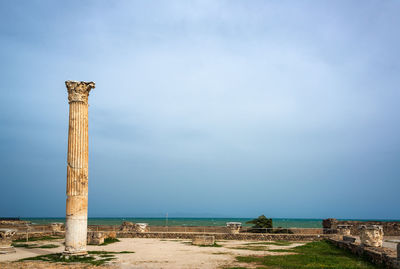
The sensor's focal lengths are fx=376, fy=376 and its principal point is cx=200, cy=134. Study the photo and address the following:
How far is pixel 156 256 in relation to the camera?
53.4ft

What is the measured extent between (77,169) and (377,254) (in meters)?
11.9

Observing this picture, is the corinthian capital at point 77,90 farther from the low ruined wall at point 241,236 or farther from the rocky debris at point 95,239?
the low ruined wall at point 241,236

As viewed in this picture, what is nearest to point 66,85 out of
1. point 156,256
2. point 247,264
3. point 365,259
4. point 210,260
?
point 156,256

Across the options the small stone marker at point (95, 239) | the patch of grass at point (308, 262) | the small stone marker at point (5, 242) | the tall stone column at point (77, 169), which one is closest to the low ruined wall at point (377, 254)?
the patch of grass at point (308, 262)

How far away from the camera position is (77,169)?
52.5 feet

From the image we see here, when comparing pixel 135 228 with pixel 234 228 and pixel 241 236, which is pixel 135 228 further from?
pixel 241 236

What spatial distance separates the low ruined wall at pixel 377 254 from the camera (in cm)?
1104

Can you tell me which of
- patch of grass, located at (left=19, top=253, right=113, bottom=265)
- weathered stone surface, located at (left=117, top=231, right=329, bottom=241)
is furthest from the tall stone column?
weathered stone surface, located at (left=117, top=231, right=329, bottom=241)

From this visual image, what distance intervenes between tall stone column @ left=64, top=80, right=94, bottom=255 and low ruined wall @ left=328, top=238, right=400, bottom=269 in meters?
11.1

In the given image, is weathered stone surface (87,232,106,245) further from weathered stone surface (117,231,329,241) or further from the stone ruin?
the stone ruin

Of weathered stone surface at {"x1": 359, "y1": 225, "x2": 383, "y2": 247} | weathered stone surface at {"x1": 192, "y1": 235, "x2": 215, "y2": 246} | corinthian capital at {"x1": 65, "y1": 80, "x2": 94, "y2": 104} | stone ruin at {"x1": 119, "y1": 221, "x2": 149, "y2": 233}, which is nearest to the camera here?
weathered stone surface at {"x1": 359, "y1": 225, "x2": 383, "y2": 247}

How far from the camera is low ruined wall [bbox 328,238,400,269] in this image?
36.2 feet

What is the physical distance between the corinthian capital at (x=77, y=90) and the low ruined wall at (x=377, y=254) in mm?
13015

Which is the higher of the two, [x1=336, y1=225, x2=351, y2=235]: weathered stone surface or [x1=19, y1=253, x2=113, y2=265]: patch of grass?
[x1=19, y1=253, x2=113, y2=265]: patch of grass
